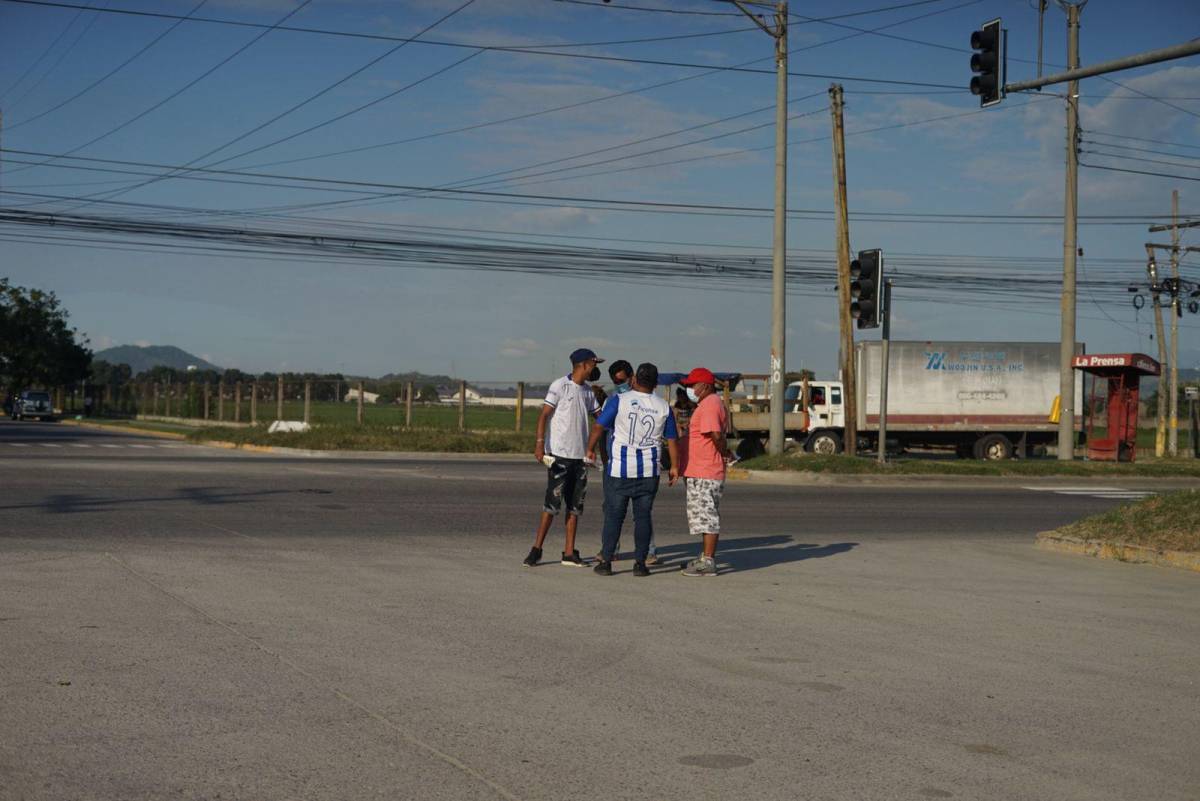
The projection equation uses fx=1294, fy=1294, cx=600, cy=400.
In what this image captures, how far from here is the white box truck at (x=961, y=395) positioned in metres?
36.6

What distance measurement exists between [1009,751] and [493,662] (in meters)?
2.86

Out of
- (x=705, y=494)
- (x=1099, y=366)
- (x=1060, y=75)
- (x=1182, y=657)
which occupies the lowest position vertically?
(x=1182, y=657)

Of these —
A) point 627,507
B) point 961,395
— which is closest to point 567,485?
point 627,507

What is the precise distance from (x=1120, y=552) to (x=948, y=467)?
14835 mm

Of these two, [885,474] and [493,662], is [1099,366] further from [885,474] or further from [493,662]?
[493,662]

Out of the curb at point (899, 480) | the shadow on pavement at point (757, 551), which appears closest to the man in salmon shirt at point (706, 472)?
the shadow on pavement at point (757, 551)

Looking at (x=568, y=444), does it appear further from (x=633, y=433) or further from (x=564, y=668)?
(x=564, y=668)

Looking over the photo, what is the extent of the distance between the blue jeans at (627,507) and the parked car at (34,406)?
62567 millimetres

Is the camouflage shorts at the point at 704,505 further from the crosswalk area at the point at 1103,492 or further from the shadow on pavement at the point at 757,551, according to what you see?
the crosswalk area at the point at 1103,492

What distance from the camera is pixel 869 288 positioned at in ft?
81.3

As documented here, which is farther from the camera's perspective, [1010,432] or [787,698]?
[1010,432]

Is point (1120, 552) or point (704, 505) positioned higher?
point (704, 505)

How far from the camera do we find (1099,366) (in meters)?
34.6

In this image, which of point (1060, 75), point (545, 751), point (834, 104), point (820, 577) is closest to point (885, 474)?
point (834, 104)
